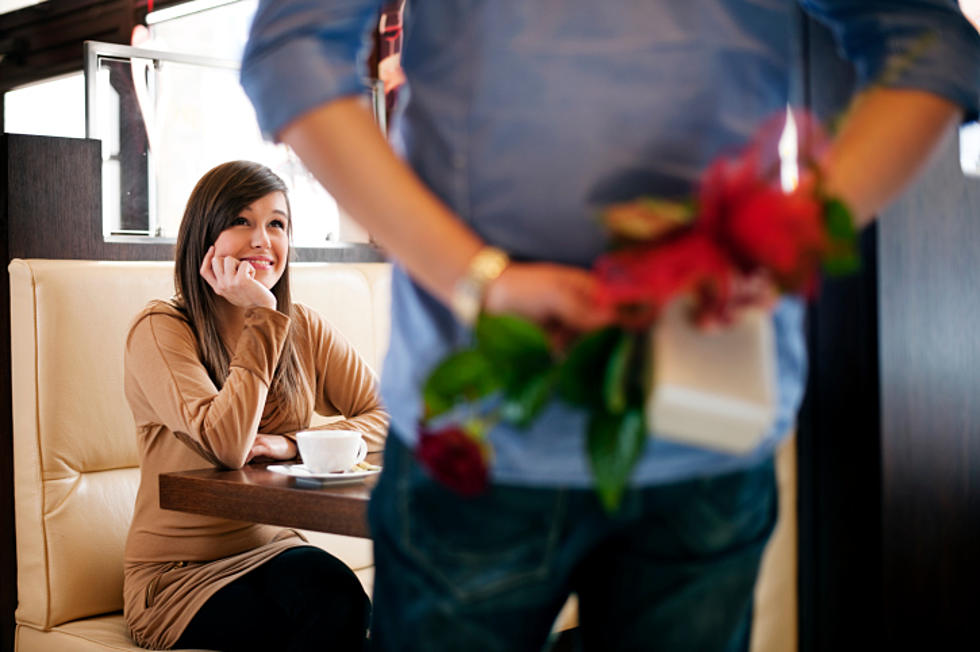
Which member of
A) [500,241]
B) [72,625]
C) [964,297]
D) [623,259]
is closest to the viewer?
[623,259]

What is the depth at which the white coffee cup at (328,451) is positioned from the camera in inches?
59.9

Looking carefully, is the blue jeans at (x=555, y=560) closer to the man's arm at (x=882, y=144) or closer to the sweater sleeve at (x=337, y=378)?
the man's arm at (x=882, y=144)

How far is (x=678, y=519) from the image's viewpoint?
1.91 feet

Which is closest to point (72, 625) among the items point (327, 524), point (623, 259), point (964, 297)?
point (327, 524)

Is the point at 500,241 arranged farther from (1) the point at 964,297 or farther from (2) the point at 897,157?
(1) the point at 964,297

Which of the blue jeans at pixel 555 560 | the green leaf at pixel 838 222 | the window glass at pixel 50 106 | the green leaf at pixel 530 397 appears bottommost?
the blue jeans at pixel 555 560

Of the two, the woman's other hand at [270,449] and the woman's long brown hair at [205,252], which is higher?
the woman's long brown hair at [205,252]

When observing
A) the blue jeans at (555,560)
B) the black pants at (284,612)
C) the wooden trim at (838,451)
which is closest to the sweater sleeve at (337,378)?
the black pants at (284,612)

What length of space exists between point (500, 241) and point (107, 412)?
165 cm

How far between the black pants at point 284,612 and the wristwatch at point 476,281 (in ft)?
4.19

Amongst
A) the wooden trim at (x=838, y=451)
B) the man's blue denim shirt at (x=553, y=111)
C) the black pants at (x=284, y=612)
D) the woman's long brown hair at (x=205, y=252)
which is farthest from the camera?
the woman's long brown hair at (x=205, y=252)

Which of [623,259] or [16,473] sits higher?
[623,259]

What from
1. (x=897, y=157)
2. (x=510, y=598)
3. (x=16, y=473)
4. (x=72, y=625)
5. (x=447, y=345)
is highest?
(x=897, y=157)

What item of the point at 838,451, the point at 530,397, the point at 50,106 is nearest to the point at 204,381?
the point at 838,451
